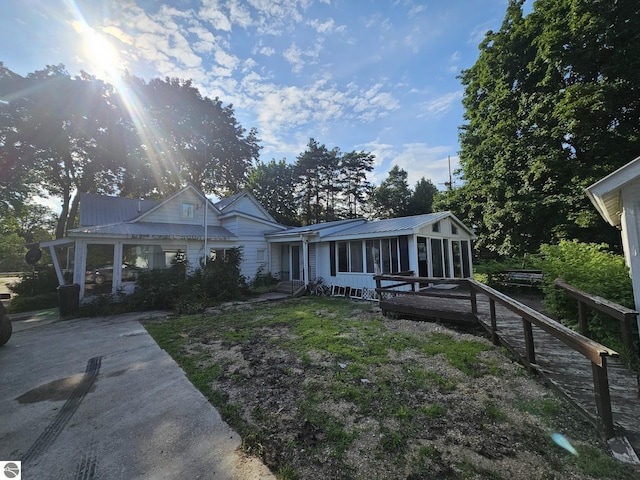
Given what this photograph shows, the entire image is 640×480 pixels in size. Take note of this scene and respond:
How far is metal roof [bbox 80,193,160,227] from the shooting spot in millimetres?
13008

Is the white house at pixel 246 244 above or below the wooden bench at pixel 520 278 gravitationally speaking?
above

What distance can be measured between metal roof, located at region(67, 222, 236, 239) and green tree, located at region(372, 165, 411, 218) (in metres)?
21.1

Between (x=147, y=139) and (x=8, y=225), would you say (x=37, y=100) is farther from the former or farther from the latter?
(x=8, y=225)

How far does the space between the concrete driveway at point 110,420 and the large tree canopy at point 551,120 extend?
16.2 meters

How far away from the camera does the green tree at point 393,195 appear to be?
100 ft

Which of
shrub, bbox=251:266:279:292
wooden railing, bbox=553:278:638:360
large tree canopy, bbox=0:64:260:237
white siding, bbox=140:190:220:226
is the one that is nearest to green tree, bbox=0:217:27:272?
large tree canopy, bbox=0:64:260:237

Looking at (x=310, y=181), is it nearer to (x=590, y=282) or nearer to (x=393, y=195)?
(x=393, y=195)

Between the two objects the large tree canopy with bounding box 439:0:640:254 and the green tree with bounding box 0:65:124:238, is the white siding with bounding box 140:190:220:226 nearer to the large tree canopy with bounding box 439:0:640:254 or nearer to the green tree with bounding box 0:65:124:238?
the green tree with bounding box 0:65:124:238

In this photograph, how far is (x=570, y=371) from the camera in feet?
11.8

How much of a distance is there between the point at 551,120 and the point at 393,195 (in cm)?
1752

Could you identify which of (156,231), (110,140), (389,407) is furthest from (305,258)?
(110,140)

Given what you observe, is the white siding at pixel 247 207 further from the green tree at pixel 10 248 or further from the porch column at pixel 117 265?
the green tree at pixel 10 248

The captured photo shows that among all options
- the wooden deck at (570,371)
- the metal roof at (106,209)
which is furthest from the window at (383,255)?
the metal roof at (106,209)

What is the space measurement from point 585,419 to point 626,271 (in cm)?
363
